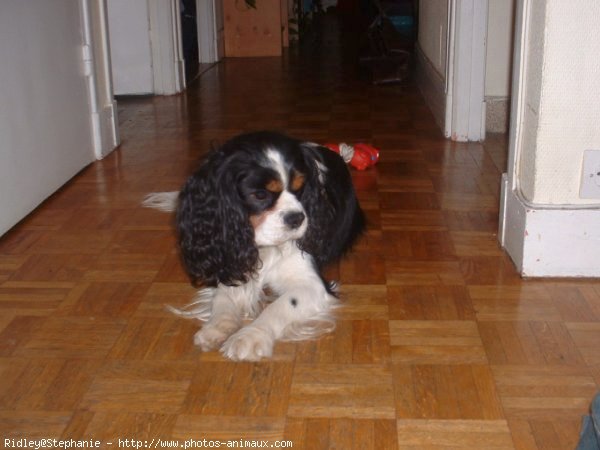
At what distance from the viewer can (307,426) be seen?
190 centimetres

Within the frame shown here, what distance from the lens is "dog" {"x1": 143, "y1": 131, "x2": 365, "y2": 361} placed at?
7.70 feet

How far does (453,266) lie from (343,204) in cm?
45

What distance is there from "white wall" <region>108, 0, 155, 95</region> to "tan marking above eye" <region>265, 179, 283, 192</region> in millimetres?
4108

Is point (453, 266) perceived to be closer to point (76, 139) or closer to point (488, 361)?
point (488, 361)

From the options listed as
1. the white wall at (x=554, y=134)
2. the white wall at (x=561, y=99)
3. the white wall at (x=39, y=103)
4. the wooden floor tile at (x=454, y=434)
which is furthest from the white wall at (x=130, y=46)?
the wooden floor tile at (x=454, y=434)

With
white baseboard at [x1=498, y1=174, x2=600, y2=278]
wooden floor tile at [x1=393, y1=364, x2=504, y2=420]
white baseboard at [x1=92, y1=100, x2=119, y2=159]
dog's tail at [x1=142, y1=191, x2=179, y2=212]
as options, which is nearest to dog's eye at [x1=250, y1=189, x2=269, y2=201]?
wooden floor tile at [x1=393, y1=364, x2=504, y2=420]

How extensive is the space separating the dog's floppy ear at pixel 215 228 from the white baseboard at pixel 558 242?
0.92 m

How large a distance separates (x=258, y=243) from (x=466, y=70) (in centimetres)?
261

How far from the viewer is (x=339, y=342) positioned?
91.8 inches

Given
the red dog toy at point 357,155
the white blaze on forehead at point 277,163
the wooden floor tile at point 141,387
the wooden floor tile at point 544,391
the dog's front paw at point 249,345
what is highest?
the white blaze on forehead at point 277,163

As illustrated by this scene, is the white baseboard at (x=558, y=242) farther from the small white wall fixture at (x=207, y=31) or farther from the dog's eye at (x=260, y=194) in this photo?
the small white wall fixture at (x=207, y=31)

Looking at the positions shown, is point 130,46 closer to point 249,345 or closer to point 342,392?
point 249,345

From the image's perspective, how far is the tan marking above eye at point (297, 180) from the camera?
7.80ft

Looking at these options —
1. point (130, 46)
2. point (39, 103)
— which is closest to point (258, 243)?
point (39, 103)
